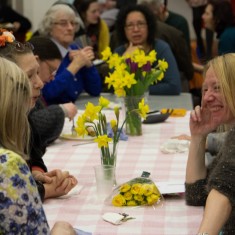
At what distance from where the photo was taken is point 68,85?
4.56 metres

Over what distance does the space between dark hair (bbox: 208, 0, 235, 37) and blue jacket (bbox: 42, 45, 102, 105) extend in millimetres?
2124

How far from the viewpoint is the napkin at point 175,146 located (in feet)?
10.6

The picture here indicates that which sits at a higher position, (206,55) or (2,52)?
(2,52)

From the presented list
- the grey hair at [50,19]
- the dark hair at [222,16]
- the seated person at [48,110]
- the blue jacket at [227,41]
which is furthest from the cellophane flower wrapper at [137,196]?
the dark hair at [222,16]

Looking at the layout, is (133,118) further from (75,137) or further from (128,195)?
(128,195)

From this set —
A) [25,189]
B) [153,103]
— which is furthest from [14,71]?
[153,103]

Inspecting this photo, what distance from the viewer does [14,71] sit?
1743mm

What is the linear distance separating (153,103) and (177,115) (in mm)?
447

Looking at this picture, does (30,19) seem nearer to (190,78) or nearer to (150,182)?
(190,78)

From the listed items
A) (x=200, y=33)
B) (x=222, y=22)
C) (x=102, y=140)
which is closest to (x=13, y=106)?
(x=102, y=140)

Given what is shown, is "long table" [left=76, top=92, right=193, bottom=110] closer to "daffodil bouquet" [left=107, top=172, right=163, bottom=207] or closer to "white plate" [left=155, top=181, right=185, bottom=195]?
"white plate" [left=155, top=181, right=185, bottom=195]

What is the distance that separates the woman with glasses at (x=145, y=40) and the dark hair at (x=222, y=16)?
4.81 ft

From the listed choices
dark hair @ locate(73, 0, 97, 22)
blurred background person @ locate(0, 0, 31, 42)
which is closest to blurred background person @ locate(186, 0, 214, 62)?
dark hair @ locate(73, 0, 97, 22)

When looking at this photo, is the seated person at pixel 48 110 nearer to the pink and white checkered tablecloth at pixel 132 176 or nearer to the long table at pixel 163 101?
the pink and white checkered tablecloth at pixel 132 176
